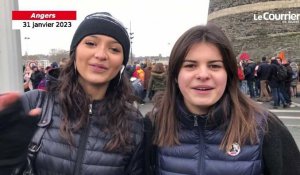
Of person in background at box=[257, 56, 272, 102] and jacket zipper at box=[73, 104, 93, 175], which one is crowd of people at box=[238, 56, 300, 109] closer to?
person in background at box=[257, 56, 272, 102]

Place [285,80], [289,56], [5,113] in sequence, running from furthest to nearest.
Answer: [289,56]
[285,80]
[5,113]

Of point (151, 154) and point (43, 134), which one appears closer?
point (43, 134)

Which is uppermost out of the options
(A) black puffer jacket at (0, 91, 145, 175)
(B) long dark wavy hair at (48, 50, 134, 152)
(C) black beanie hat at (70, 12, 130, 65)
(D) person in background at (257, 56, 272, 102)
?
(C) black beanie hat at (70, 12, 130, 65)

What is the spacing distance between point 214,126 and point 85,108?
70 cm

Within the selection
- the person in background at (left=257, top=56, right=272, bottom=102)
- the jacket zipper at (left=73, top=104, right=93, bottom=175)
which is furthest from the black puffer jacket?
the person in background at (left=257, top=56, right=272, bottom=102)

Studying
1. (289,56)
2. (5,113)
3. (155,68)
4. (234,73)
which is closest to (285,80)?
(155,68)

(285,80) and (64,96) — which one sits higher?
(64,96)

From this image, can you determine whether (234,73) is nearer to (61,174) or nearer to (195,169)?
(195,169)

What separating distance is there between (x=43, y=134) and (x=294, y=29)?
29.1 metres

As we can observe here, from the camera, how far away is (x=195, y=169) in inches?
85.4

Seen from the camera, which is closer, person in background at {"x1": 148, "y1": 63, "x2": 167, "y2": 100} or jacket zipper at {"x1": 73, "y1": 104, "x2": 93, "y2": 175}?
jacket zipper at {"x1": 73, "y1": 104, "x2": 93, "y2": 175}

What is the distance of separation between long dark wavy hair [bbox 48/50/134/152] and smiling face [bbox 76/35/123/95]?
9 cm

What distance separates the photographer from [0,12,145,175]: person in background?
2.22 meters

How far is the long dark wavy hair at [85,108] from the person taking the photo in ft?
7.43
